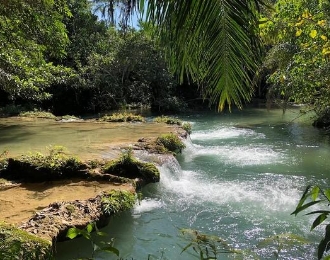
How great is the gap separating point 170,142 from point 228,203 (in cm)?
364

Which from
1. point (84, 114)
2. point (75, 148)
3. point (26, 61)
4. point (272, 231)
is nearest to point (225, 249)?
point (272, 231)

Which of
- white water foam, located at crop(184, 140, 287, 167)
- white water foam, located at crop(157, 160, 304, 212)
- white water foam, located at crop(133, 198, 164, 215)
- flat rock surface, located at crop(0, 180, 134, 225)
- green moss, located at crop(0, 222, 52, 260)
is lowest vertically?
white water foam, located at crop(133, 198, 164, 215)

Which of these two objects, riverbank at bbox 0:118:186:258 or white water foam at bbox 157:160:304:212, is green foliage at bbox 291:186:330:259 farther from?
white water foam at bbox 157:160:304:212

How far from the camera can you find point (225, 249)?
5250 mm

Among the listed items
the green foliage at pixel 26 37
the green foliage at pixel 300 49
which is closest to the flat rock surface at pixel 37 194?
the green foliage at pixel 26 37

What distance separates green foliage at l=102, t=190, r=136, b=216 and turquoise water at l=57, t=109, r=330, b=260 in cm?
32

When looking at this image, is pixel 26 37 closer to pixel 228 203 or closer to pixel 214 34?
pixel 228 203

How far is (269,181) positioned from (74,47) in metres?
19.3

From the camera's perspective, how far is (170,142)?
34.2ft

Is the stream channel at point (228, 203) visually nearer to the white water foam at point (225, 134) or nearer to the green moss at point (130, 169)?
the green moss at point (130, 169)

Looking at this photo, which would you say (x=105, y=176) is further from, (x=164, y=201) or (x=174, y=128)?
(x=174, y=128)

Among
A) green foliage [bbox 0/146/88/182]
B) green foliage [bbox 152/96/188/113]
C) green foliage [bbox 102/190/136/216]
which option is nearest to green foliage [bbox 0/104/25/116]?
green foliage [bbox 152/96/188/113]

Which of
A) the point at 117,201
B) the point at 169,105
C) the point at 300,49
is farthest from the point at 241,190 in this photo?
the point at 169,105

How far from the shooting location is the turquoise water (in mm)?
5410
